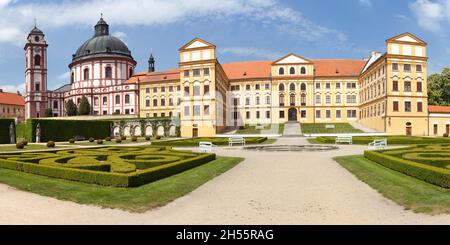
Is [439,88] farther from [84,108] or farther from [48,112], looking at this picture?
[48,112]

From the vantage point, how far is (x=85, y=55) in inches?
3199

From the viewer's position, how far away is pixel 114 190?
9703mm

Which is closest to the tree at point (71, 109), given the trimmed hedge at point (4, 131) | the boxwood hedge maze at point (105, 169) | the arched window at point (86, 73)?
the arched window at point (86, 73)

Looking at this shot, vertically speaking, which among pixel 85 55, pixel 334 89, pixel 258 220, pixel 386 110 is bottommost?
pixel 258 220

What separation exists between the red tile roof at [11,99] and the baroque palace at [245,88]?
1748cm

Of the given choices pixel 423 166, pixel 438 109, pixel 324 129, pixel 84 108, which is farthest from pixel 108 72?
pixel 423 166

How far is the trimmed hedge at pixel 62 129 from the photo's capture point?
3962cm

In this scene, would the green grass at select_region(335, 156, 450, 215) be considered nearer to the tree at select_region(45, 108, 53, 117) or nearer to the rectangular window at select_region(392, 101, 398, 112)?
the rectangular window at select_region(392, 101, 398, 112)

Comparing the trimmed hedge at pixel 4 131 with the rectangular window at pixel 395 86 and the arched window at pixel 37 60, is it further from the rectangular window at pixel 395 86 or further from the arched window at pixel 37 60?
the arched window at pixel 37 60

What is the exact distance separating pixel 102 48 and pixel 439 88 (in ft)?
223

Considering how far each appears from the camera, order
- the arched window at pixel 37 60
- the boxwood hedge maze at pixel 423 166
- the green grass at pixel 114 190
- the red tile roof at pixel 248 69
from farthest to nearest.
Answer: the arched window at pixel 37 60 → the red tile roof at pixel 248 69 → the boxwood hedge maze at pixel 423 166 → the green grass at pixel 114 190
